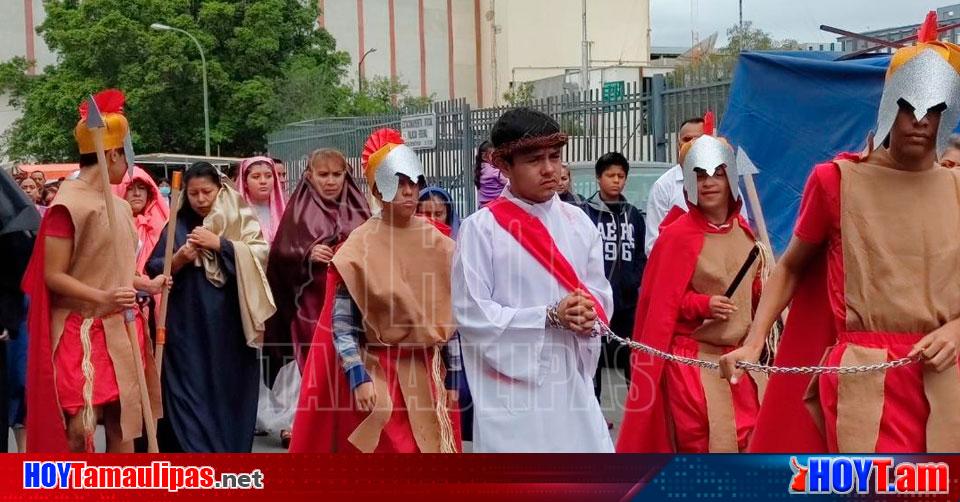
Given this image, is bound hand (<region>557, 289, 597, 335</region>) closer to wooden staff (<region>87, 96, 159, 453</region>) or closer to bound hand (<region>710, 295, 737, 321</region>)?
bound hand (<region>710, 295, 737, 321</region>)

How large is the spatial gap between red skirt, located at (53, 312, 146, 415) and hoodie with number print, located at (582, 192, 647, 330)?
4.10m

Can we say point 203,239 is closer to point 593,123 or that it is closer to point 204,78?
point 593,123

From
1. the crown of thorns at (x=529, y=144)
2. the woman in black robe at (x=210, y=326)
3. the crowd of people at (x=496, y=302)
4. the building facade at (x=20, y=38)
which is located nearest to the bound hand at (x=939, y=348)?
the crowd of people at (x=496, y=302)

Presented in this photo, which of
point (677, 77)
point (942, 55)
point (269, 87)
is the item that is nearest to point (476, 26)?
point (269, 87)

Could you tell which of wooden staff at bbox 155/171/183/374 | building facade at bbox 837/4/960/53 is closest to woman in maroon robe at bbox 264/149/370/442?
wooden staff at bbox 155/171/183/374

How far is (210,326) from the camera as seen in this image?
764 centimetres

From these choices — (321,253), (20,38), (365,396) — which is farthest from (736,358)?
(20,38)

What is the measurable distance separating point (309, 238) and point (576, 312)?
3800 mm

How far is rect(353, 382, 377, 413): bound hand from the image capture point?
5.69 meters

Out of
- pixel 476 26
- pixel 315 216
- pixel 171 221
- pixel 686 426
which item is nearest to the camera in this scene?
pixel 686 426

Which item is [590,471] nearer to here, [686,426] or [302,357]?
[686,426]

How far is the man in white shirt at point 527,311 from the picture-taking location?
480 cm

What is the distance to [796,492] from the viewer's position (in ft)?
13.7

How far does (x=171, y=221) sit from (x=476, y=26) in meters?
59.3
